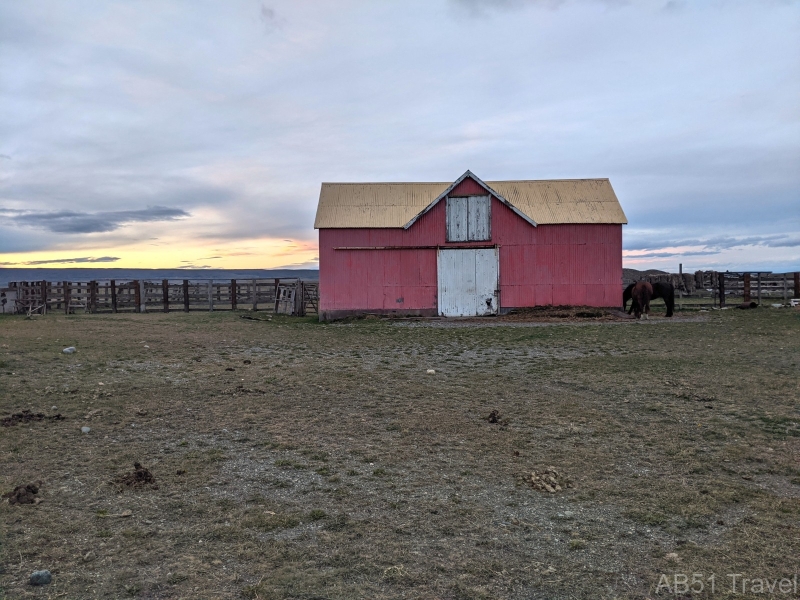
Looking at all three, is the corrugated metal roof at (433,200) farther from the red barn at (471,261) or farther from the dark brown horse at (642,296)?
the dark brown horse at (642,296)

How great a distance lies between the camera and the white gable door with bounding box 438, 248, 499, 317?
23.5m

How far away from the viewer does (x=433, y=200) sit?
23.6 metres

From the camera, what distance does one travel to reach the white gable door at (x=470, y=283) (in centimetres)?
2355

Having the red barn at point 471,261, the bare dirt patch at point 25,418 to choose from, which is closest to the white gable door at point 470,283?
the red barn at point 471,261

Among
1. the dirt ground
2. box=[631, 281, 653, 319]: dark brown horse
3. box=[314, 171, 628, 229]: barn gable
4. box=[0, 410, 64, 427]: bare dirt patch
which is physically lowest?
the dirt ground

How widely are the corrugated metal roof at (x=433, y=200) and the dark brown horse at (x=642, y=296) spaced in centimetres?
331

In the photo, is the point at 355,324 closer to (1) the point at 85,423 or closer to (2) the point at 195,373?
(2) the point at 195,373

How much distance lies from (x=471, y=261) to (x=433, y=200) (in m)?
2.99

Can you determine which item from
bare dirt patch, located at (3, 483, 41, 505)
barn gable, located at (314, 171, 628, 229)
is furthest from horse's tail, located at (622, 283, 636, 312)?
bare dirt patch, located at (3, 483, 41, 505)

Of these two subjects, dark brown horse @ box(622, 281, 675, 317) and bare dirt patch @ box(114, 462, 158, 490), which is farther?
dark brown horse @ box(622, 281, 675, 317)

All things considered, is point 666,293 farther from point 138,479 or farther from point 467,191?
point 138,479

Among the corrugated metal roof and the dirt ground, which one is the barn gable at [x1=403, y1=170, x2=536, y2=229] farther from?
the dirt ground

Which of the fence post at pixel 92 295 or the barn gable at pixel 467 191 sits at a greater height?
the barn gable at pixel 467 191

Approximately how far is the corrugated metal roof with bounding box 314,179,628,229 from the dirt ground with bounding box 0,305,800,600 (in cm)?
1407
